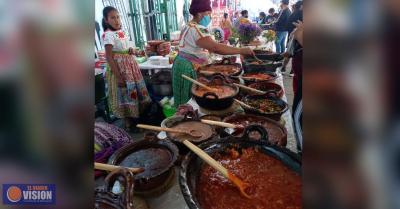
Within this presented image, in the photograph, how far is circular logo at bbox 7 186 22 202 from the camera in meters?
0.41

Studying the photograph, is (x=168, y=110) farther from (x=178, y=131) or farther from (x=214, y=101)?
(x=178, y=131)

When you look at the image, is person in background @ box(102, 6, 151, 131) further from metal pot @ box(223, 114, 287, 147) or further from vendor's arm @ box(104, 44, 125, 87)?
metal pot @ box(223, 114, 287, 147)

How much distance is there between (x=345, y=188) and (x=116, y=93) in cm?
424

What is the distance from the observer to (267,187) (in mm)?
1226

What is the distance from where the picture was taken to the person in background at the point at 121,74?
3.89m

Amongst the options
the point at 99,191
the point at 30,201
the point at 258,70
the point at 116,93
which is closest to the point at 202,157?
the point at 99,191

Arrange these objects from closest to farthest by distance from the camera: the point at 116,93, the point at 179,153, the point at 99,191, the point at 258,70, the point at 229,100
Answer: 1. the point at 99,191
2. the point at 179,153
3. the point at 229,100
4. the point at 258,70
5. the point at 116,93

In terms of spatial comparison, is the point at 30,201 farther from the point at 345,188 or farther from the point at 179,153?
the point at 179,153

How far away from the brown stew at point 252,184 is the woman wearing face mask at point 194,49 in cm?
211

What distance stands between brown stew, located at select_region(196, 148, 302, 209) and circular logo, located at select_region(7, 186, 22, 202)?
2.59ft

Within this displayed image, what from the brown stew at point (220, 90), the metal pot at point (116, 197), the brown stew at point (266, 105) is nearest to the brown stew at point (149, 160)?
the metal pot at point (116, 197)

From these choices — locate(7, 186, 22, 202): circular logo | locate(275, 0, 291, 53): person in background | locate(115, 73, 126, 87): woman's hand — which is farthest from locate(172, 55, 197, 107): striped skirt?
locate(275, 0, 291, 53): person in background

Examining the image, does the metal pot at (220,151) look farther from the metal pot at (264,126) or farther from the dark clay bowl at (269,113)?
the dark clay bowl at (269,113)

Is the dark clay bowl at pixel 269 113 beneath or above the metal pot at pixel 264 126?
above
